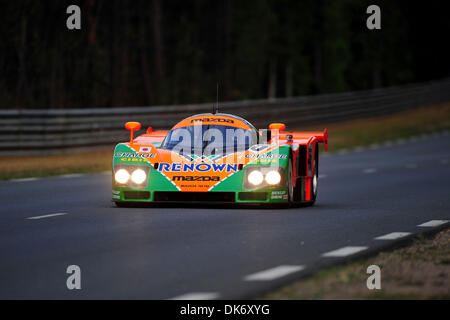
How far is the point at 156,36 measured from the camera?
59.3m

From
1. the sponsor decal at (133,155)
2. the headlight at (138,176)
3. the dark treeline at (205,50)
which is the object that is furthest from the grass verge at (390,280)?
the dark treeline at (205,50)

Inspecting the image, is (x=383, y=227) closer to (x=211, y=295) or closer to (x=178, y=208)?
(x=178, y=208)

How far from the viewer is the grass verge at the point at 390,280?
799cm

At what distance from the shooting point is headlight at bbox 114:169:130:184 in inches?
574

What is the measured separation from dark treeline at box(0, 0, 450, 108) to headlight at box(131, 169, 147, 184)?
64.9 feet

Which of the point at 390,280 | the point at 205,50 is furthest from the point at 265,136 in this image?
the point at 205,50

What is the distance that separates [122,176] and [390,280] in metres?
6.42

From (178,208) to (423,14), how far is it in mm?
82374

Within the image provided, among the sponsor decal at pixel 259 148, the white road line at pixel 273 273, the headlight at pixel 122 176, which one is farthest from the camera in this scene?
the sponsor decal at pixel 259 148

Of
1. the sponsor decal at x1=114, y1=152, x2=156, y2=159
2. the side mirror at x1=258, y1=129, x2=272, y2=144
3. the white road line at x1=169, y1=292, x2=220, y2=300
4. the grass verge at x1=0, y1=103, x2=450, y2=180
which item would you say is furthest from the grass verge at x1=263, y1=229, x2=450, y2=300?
the grass verge at x1=0, y1=103, x2=450, y2=180

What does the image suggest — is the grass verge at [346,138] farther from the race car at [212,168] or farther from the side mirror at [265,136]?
the side mirror at [265,136]

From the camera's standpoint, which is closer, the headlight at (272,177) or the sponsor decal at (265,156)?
the headlight at (272,177)

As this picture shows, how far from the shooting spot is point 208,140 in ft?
49.6

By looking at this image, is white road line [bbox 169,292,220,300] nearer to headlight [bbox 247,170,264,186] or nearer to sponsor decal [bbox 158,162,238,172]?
sponsor decal [bbox 158,162,238,172]
